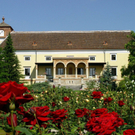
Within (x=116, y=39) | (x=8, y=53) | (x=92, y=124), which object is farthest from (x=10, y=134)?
(x=116, y=39)

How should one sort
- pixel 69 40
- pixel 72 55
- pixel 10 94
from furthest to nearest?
pixel 69 40 → pixel 72 55 → pixel 10 94

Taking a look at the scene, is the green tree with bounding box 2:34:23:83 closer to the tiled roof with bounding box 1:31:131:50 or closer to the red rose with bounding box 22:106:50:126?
the tiled roof with bounding box 1:31:131:50

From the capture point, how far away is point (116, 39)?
37.6 m

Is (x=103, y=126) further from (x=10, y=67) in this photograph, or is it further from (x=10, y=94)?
(x=10, y=67)

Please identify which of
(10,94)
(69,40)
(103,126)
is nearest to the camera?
(10,94)

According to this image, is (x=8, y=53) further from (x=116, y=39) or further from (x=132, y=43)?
(x=116, y=39)

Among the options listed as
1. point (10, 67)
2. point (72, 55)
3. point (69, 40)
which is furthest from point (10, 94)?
point (69, 40)

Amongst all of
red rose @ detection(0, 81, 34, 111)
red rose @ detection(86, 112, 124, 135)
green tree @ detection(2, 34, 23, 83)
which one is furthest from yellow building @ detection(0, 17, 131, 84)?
red rose @ detection(0, 81, 34, 111)

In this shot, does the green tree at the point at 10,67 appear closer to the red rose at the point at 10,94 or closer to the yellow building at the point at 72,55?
the yellow building at the point at 72,55

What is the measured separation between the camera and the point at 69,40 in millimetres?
38000

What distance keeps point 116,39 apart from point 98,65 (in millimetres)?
6435

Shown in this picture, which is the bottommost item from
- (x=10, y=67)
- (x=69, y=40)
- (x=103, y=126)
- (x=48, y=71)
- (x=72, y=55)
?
(x=103, y=126)

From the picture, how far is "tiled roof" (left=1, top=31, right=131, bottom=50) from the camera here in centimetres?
3653

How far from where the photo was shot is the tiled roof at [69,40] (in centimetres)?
3653
